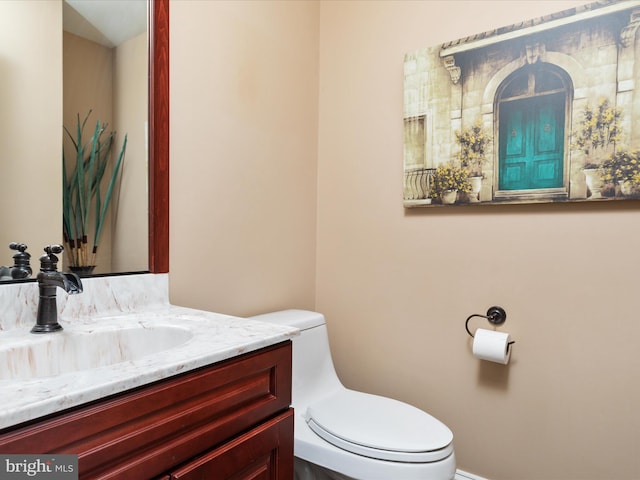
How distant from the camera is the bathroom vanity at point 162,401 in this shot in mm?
610

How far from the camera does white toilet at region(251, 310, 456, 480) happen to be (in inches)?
46.6

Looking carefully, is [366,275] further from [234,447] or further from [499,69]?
[234,447]

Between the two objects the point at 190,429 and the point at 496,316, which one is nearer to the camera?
the point at 190,429

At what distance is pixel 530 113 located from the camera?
148 cm

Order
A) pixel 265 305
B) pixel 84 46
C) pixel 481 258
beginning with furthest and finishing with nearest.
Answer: pixel 265 305, pixel 481 258, pixel 84 46

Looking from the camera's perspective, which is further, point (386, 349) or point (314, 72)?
point (314, 72)

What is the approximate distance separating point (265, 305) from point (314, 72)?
3.65 feet

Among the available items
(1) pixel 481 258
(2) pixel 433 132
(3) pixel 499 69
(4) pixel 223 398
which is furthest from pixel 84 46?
(1) pixel 481 258

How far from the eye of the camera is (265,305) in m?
1.75

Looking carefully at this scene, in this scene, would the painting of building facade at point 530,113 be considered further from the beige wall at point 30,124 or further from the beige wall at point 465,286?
the beige wall at point 30,124

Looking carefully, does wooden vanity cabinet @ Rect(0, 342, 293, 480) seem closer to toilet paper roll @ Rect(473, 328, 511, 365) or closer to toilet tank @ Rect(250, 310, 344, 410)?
toilet tank @ Rect(250, 310, 344, 410)

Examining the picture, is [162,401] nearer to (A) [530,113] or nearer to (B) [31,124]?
(B) [31,124]

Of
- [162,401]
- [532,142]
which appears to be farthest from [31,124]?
[532,142]

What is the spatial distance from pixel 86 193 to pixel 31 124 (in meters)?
0.21
